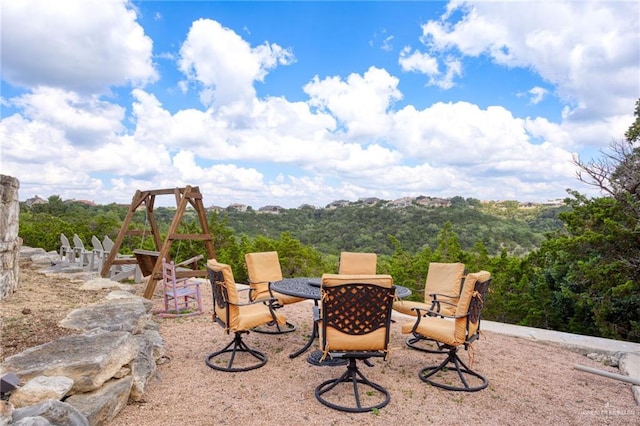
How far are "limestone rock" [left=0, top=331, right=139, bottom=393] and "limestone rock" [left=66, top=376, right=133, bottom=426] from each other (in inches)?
1.9

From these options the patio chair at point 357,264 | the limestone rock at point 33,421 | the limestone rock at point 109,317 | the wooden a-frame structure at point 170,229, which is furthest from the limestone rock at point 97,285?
the limestone rock at point 33,421

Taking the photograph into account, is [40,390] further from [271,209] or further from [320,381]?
[271,209]

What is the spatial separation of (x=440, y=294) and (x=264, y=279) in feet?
6.91

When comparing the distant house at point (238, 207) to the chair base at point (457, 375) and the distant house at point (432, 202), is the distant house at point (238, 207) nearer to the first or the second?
the distant house at point (432, 202)

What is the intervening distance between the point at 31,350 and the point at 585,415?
381 cm

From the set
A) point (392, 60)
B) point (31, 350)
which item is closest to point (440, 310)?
point (31, 350)

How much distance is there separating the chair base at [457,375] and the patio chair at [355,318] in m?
0.55

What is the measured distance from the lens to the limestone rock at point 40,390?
2.10 m

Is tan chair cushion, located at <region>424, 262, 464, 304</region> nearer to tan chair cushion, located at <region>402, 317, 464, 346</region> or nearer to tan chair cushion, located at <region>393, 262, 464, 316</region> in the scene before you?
tan chair cushion, located at <region>393, 262, 464, 316</region>

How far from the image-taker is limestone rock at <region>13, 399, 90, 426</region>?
76.0 inches

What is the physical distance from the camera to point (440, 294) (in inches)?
168

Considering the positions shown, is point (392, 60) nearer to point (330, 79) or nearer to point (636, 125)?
point (330, 79)

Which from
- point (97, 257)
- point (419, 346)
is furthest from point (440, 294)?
point (97, 257)

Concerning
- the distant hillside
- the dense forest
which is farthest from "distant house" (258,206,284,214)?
the dense forest
